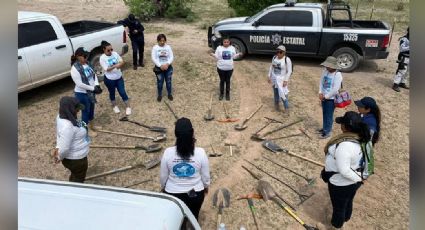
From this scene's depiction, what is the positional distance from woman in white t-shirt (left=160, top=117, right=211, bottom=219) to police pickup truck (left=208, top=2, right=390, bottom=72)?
7579 mm

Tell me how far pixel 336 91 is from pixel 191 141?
151 inches

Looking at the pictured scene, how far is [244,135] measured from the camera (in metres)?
7.54

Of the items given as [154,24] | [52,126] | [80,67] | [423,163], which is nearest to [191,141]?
[423,163]

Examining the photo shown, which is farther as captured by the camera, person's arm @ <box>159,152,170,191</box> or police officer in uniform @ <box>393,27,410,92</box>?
police officer in uniform @ <box>393,27,410,92</box>

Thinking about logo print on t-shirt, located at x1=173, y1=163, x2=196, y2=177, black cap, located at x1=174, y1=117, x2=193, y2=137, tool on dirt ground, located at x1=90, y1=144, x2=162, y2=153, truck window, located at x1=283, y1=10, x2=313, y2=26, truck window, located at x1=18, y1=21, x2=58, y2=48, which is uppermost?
truck window, located at x1=283, y1=10, x2=313, y2=26

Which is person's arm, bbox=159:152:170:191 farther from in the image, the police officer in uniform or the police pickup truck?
the police pickup truck

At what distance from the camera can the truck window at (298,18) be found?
10695mm

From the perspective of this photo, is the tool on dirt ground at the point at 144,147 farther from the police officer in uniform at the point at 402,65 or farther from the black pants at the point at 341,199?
the police officer in uniform at the point at 402,65

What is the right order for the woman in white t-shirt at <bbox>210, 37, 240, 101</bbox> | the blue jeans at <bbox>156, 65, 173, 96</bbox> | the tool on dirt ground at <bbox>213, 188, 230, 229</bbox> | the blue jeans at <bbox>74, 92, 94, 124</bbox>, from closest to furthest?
the tool on dirt ground at <bbox>213, 188, 230, 229</bbox> < the blue jeans at <bbox>74, 92, 94, 124</bbox> < the woman in white t-shirt at <bbox>210, 37, 240, 101</bbox> < the blue jeans at <bbox>156, 65, 173, 96</bbox>

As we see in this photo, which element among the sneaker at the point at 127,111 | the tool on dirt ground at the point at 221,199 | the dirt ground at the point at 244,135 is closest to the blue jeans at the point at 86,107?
the dirt ground at the point at 244,135

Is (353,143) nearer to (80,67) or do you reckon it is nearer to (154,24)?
(80,67)

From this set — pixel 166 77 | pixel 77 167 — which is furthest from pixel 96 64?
pixel 77 167

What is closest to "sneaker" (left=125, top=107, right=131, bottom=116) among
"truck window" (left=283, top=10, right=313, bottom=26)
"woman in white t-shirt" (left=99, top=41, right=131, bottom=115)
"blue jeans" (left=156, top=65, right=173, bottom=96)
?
"woman in white t-shirt" (left=99, top=41, right=131, bottom=115)

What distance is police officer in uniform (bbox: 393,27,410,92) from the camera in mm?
9078
